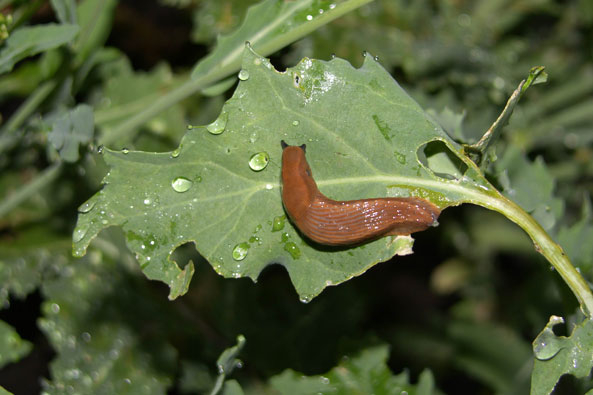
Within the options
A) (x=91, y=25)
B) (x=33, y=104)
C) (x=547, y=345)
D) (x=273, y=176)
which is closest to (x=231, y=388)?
(x=273, y=176)

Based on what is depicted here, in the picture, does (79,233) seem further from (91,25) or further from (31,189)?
(91,25)

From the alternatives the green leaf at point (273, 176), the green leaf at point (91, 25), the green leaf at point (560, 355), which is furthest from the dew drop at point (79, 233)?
the green leaf at point (560, 355)

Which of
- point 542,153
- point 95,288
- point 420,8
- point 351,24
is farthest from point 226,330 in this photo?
point 542,153

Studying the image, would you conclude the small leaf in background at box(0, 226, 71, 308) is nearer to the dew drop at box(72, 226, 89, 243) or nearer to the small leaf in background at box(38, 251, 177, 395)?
the small leaf in background at box(38, 251, 177, 395)

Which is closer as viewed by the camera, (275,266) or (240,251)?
(240,251)

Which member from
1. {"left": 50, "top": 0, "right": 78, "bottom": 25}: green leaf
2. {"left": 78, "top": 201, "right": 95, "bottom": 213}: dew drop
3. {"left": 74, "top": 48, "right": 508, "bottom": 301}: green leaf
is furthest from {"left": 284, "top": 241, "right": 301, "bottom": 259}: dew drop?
{"left": 50, "top": 0, "right": 78, "bottom": 25}: green leaf

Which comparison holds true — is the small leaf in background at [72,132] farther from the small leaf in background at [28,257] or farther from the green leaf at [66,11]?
the small leaf in background at [28,257]
